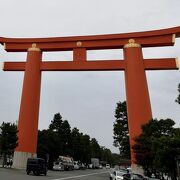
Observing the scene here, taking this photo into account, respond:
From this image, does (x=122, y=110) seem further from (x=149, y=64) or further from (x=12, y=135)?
(x=12, y=135)

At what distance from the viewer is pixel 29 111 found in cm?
3722

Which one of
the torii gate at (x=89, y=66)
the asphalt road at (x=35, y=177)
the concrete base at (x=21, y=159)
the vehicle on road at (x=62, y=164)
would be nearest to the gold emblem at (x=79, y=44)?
the torii gate at (x=89, y=66)

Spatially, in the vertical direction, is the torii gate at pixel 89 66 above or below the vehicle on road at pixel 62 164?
above

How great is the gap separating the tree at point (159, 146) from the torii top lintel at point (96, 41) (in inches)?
442

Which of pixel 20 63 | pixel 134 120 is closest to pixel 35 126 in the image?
pixel 20 63

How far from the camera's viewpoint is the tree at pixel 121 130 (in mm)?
45188

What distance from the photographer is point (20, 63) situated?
132 ft

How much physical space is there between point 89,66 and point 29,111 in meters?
8.68

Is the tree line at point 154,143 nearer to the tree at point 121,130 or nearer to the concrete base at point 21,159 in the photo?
the tree at point 121,130

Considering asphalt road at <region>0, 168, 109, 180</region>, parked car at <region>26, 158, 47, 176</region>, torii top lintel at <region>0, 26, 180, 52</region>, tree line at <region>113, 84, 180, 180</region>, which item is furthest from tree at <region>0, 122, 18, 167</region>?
tree line at <region>113, 84, 180, 180</region>

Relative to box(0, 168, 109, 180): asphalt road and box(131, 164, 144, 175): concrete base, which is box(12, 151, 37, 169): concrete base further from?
box(131, 164, 144, 175): concrete base

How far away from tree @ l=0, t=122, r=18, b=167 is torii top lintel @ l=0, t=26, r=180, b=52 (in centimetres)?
969

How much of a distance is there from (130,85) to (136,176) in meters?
13.6

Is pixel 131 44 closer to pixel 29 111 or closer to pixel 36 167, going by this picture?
pixel 29 111
